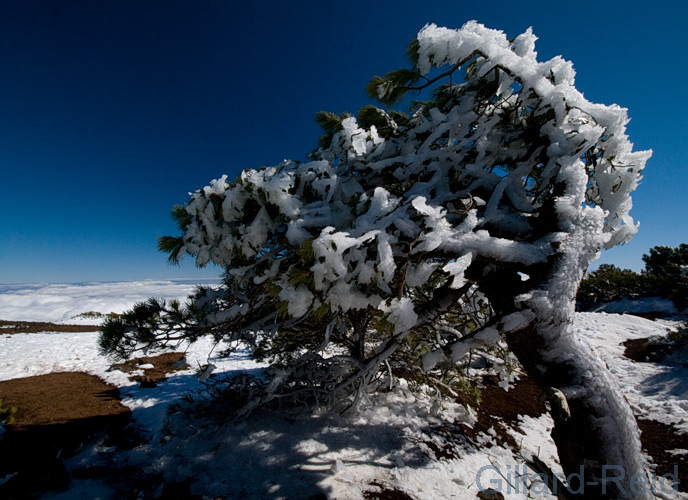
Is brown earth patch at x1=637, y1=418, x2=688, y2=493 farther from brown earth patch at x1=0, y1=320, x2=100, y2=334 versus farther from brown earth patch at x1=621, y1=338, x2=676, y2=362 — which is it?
brown earth patch at x1=0, y1=320, x2=100, y2=334

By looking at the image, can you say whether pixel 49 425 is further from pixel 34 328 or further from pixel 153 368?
pixel 34 328

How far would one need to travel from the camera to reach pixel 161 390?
608cm

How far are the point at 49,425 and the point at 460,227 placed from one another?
6.38 metres

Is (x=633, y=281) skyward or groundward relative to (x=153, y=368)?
skyward

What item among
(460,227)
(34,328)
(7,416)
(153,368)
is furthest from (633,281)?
(34,328)

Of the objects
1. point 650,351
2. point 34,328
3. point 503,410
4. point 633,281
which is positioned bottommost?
point 34,328

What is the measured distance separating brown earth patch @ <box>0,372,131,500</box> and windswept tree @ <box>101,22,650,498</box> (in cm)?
144

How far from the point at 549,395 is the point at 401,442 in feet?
8.82

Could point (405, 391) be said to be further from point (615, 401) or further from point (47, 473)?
point (47, 473)

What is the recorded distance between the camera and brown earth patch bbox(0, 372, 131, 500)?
9.82ft

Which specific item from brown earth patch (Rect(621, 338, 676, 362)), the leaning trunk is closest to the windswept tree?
the leaning trunk

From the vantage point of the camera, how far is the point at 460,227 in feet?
6.81

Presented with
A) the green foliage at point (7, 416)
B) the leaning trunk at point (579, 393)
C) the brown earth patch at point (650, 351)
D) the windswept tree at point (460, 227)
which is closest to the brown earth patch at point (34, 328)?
the green foliage at point (7, 416)

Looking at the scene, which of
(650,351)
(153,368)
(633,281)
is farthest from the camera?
(633,281)
